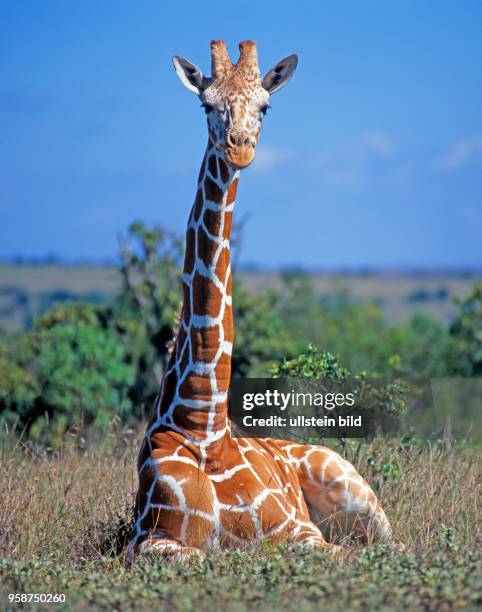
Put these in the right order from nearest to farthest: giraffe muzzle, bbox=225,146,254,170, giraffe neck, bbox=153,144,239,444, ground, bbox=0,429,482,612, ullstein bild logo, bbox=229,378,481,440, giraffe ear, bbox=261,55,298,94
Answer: ground, bbox=0,429,482,612
giraffe muzzle, bbox=225,146,254,170
giraffe neck, bbox=153,144,239,444
giraffe ear, bbox=261,55,298,94
ullstein bild logo, bbox=229,378,481,440

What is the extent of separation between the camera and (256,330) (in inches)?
829

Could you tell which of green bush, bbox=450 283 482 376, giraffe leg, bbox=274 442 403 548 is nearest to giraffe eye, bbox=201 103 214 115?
giraffe leg, bbox=274 442 403 548

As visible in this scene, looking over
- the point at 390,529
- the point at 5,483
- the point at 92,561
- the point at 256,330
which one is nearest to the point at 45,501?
the point at 5,483

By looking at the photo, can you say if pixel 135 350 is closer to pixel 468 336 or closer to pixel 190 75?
pixel 468 336

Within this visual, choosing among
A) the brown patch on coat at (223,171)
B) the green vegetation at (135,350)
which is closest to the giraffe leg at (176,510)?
the brown patch on coat at (223,171)

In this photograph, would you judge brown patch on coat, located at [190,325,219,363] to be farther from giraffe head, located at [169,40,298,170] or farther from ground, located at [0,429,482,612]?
ground, located at [0,429,482,612]

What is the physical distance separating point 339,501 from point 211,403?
149cm

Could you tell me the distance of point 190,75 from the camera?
27.0 ft

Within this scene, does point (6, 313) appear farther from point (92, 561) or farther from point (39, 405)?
A: point (92, 561)

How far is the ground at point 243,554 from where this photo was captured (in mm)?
6496

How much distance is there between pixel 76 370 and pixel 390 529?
9963 mm

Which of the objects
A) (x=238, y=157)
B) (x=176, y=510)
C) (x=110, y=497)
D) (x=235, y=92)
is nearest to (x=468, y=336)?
(x=110, y=497)

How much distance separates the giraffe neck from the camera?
798 cm

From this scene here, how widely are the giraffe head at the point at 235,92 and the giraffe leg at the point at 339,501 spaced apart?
8.40ft
